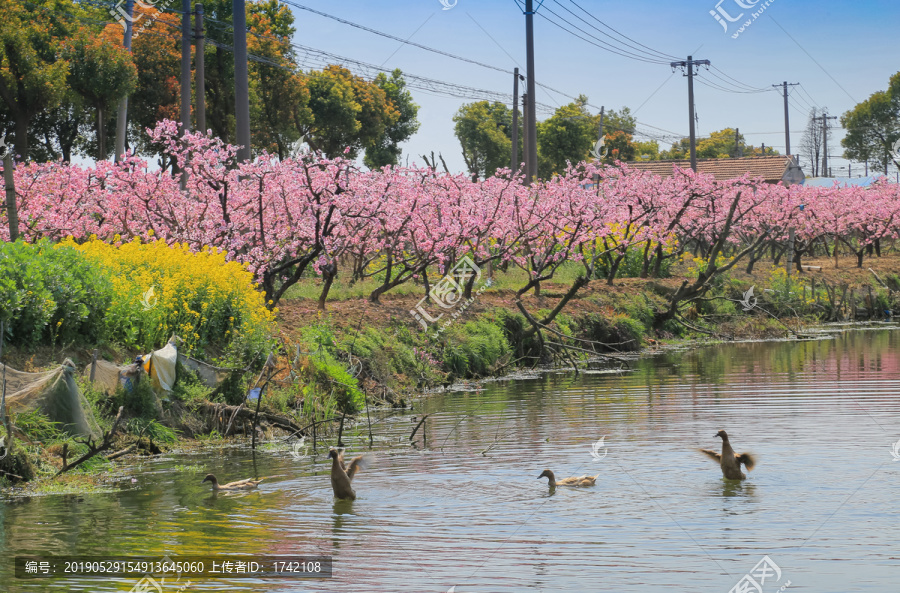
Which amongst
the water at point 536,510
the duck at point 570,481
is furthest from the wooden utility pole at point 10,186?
the duck at point 570,481

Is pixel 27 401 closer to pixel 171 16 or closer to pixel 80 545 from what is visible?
pixel 80 545

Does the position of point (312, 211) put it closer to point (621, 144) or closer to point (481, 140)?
point (481, 140)

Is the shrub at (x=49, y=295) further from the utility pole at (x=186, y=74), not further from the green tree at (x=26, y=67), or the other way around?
the green tree at (x=26, y=67)

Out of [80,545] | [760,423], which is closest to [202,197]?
[760,423]

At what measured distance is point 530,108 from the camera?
3759 cm

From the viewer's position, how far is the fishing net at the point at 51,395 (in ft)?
43.6

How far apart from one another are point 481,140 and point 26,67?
51.4 m

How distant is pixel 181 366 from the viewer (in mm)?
16297

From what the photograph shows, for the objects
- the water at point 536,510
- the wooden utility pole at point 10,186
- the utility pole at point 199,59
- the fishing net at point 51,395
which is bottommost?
the water at point 536,510

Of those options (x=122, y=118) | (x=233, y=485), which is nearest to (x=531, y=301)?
(x=122, y=118)

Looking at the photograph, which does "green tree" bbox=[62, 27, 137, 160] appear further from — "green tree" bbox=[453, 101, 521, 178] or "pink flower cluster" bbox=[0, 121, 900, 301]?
"green tree" bbox=[453, 101, 521, 178]

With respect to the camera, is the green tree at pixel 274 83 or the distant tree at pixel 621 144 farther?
the distant tree at pixel 621 144

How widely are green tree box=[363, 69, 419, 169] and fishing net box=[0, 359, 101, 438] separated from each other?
5406cm

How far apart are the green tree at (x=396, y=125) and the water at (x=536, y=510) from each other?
50981mm
